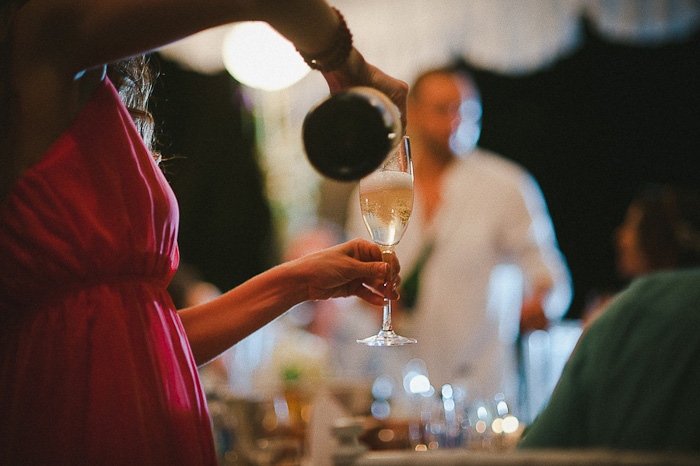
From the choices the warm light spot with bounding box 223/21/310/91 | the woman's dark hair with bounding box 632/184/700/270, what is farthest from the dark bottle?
the warm light spot with bounding box 223/21/310/91

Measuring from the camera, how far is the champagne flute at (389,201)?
1.13 m

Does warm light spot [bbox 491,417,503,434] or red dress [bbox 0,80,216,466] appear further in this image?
warm light spot [bbox 491,417,503,434]

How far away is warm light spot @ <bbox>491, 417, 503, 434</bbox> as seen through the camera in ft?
5.48

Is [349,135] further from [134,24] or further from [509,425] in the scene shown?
[509,425]

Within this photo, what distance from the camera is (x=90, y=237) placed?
0.93 metres

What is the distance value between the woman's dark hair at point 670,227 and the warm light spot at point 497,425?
35.1 inches

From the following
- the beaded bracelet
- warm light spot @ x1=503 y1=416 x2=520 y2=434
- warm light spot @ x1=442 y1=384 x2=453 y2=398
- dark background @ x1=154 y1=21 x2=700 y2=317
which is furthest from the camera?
dark background @ x1=154 y1=21 x2=700 y2=317

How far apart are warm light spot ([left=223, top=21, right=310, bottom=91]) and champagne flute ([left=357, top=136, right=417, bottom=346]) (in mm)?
3198

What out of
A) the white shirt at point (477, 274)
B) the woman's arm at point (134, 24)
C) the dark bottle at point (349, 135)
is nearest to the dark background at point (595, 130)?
the white shirt at point (477, 274)

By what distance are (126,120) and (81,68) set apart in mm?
152

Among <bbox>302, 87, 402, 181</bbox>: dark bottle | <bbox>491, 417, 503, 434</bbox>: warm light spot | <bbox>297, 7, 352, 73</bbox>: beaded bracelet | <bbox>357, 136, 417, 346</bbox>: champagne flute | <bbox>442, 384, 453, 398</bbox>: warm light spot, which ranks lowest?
<bbox>491, 417, 503, 434</bbox>: warm light spot

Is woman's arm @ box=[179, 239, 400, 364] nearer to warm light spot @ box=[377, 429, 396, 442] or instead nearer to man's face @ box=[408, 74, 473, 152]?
warm light spot @ box=[377, 429, 396, 442]

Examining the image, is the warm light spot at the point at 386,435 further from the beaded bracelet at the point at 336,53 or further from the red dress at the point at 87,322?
the beaded bracelet at the point at 336,53

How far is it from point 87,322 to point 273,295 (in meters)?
0.34
